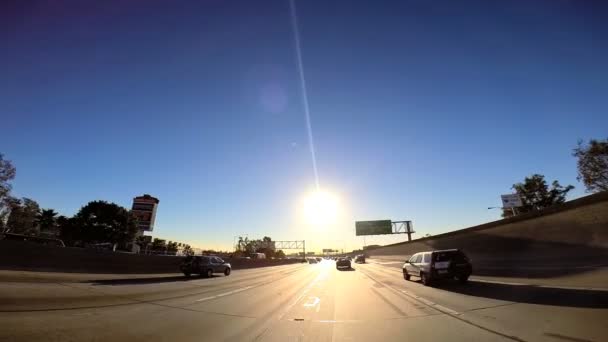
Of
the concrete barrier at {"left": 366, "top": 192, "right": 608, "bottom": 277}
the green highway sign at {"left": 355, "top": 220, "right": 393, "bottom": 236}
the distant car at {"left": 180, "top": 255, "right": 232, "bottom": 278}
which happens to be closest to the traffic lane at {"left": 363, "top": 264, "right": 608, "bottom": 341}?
the concrete barrier at {"left": 366, "top": 192, "right": 608, "bottom": 277}

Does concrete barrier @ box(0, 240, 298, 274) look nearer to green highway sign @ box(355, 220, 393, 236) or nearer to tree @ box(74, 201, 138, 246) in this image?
tree @ box(74, 201, 138, 246)

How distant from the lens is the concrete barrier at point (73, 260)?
19766 mm

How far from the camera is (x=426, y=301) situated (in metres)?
11.9

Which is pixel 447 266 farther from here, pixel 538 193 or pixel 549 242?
pixel 538 193

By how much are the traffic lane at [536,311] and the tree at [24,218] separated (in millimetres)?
88820

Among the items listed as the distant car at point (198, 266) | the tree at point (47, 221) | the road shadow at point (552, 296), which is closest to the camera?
the road shadow at point (552, 296)

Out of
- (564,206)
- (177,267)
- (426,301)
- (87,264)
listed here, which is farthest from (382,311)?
(177,267)

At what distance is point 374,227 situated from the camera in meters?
76.4

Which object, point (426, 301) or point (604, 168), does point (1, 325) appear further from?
point (604, 168)

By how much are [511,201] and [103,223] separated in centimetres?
8552

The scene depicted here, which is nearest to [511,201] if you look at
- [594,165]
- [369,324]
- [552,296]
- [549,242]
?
[594,165]

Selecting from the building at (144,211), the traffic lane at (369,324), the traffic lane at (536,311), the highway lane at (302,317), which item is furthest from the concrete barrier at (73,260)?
the building at (144,211)

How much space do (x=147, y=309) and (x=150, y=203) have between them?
247 feet

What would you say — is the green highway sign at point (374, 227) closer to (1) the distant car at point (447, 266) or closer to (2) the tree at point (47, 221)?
(1) the distant car at point (447, 266)
